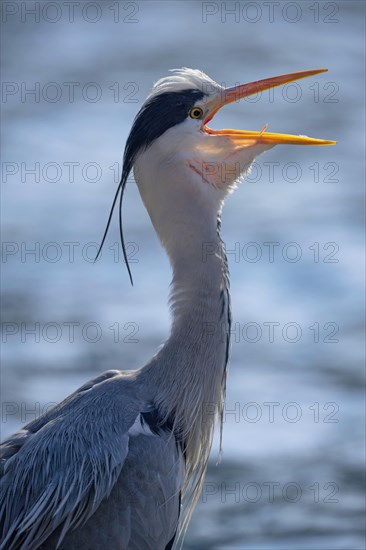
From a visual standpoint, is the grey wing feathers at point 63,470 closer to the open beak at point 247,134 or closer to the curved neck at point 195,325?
the curved neck at point 195,325

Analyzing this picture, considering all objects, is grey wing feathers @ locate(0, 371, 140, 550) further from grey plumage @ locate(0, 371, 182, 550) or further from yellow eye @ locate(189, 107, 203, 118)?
yellow eye @ locate(189, 107, 203, 118)

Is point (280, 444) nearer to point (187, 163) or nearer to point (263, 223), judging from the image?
point (263, 223)

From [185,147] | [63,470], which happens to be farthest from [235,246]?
[63,470]

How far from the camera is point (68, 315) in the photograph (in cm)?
915

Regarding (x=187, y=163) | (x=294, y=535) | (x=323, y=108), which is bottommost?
(x=294, y=535)

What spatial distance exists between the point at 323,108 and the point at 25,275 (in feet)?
10.9

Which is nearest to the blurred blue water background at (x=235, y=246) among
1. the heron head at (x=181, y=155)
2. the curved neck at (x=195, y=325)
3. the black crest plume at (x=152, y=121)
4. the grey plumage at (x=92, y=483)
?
the curved neck at (x=195, y=325)

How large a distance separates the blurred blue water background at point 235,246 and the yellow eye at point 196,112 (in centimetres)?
270

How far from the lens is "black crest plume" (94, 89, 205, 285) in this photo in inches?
206

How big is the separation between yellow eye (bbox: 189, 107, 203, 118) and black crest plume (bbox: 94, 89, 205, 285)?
19 mm

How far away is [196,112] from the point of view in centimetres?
536

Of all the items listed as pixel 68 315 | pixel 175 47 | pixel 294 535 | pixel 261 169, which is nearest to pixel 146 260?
pixel 68 315

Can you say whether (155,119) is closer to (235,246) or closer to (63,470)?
(63,470)

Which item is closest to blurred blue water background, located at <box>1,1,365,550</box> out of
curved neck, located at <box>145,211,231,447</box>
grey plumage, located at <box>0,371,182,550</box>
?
curved neck, located at <box>145,211,231,447</box>
